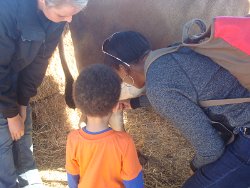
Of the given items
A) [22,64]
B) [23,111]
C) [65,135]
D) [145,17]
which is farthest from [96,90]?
[65,135]

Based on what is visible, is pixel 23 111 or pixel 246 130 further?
pixel 23 111

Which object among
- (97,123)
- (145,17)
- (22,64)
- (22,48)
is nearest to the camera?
(97,123)

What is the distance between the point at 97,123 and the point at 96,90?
6.6 inches

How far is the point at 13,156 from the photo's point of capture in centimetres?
275

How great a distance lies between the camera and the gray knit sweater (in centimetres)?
184

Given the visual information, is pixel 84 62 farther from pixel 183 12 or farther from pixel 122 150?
pixel 122 150

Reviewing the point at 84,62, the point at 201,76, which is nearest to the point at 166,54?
the point at 201,76

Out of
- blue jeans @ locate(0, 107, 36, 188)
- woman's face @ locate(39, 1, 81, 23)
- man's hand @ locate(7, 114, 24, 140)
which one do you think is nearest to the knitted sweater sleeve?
woman's face @ locate(39, 1, 81, 23)

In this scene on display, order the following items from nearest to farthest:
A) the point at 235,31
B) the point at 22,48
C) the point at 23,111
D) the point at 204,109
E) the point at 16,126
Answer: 1. the point at 235,31
2. the point at 204,109
3. the point at 22,48
4. the point at 16,126
5. the point at 23,111

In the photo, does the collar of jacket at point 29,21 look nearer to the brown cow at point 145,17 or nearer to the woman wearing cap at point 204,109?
the woman wearing cap at point 204,109

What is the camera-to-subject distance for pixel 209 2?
9.89 feet

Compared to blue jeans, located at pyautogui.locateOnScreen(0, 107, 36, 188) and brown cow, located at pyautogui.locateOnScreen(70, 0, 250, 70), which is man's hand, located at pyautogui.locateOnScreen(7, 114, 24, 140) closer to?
blue jeans, located at pyautogui.locateOnScreen(0, 107, 36, 188)

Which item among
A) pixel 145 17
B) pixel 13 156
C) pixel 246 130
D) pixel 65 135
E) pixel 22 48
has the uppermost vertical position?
pixel 22 48

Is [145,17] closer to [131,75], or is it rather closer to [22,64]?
[131,75]
